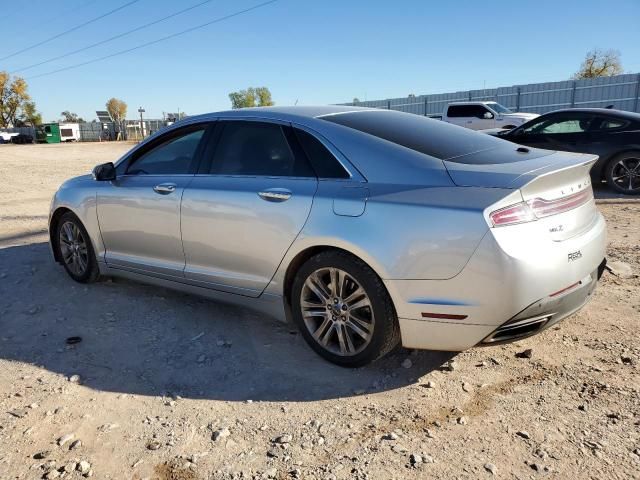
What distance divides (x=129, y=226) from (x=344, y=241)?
2222 millimetres

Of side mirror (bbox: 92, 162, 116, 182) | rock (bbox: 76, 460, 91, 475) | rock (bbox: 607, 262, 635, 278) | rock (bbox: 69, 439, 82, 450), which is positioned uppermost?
side mirror (bbox: 92, 162, 116, 182)

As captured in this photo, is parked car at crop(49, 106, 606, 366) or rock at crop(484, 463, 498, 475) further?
parked car at crop(49, 106, 606, 366)

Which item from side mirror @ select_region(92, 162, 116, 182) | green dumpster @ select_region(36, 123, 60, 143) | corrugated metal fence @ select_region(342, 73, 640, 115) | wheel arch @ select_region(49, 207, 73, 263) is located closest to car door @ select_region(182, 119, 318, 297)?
side mirror @ select_region(92, 162, 116, 182)

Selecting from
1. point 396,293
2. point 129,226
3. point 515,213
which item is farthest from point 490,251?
point 129,226

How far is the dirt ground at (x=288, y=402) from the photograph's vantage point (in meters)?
2.51

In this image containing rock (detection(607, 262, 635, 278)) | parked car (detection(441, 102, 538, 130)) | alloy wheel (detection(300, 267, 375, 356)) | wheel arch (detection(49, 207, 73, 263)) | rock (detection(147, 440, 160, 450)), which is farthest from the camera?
parked car (detection(441, 102, 538, 130))

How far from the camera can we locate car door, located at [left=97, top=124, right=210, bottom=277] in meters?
4.20

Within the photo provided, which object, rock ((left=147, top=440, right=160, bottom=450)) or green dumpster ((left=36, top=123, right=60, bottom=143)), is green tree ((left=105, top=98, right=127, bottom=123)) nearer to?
green dumpster ((left=36, top=123, right=60, bottom=143))

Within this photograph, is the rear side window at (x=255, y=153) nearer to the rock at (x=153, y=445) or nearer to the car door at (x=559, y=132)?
the rock at (x=153, y=445)

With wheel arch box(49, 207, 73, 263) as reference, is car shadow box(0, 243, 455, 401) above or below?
below

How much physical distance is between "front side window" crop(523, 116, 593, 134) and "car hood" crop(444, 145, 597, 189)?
6.70 metres

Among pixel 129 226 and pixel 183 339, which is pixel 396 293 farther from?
pixel 129 226

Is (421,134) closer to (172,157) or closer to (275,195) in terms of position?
(275,195)

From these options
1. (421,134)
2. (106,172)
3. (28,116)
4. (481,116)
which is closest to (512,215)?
(421,134)
